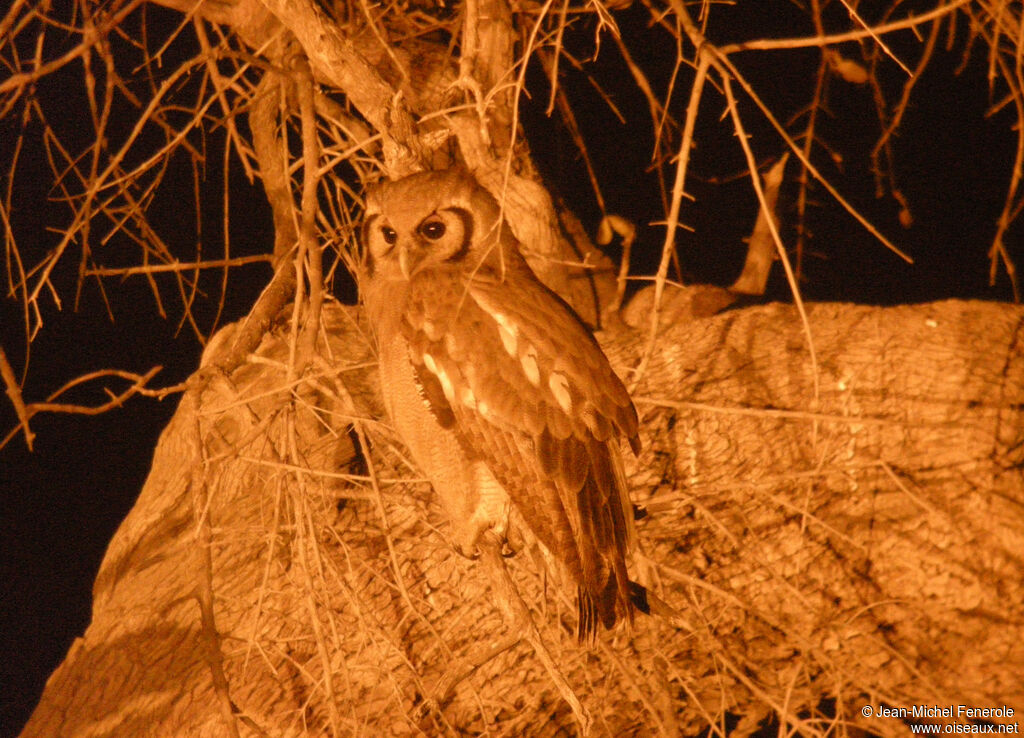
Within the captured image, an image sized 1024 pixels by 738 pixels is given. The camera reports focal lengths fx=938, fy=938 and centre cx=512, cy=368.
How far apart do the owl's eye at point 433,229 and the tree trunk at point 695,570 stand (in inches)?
15.8

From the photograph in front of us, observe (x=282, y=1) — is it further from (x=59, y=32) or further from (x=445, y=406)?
(x=445, y=406)

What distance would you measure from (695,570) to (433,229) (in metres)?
1.11

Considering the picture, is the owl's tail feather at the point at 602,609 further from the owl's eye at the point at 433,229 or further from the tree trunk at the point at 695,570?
the owl's eye at the point at 433,229

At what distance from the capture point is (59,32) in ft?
8.48

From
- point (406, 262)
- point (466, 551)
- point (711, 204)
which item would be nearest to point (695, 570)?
point (466, 551)

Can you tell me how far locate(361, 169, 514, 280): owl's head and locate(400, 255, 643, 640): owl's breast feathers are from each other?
27cm

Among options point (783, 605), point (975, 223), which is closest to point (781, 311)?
point (783, 605)

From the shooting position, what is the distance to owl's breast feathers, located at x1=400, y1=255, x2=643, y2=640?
2.10 m

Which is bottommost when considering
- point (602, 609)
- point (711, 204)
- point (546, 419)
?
point (602, 609)

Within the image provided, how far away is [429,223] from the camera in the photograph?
7.95 feet

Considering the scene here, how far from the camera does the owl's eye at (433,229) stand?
7.95 feet

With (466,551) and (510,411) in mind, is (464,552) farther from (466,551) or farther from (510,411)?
(510,411)

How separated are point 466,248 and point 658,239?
6.32 ft

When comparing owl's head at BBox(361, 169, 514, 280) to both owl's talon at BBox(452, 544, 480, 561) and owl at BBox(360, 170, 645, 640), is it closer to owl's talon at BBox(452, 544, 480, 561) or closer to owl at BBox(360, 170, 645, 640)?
owl at BBox(360, 170, 645, 640)
